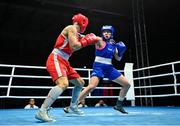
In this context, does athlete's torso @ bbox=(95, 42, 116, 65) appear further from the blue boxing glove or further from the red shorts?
the red shorts

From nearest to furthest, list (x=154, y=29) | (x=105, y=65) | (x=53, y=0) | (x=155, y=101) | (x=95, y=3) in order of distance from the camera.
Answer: (x=105, y=65) → (x=53, y=0) → (x=95, y=3) → (x=154, y=29) → (x=155, y=101)

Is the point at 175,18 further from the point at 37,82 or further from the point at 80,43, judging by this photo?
the point at 80,43

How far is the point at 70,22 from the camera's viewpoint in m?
10.3

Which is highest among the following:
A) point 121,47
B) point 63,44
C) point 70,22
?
point 70,22

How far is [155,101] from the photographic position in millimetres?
11609

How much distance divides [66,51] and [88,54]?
9.54 meters

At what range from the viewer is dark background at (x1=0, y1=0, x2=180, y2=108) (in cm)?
892

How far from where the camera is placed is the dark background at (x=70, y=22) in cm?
892

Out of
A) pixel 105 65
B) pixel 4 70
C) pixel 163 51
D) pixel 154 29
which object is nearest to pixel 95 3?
pixel 154 29

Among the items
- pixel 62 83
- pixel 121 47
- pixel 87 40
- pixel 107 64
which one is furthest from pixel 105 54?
pixel 62 83

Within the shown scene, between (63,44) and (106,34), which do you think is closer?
(63,44)

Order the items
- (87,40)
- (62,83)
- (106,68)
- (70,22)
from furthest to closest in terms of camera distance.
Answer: (70,22) → (106,68) → (87,40) → (62,83)

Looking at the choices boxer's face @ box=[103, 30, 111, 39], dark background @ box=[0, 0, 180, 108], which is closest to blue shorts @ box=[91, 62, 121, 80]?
boxer's face @ box=[103, 30, 111, 39]

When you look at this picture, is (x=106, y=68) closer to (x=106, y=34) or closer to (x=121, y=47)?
(x=121, y=47)
